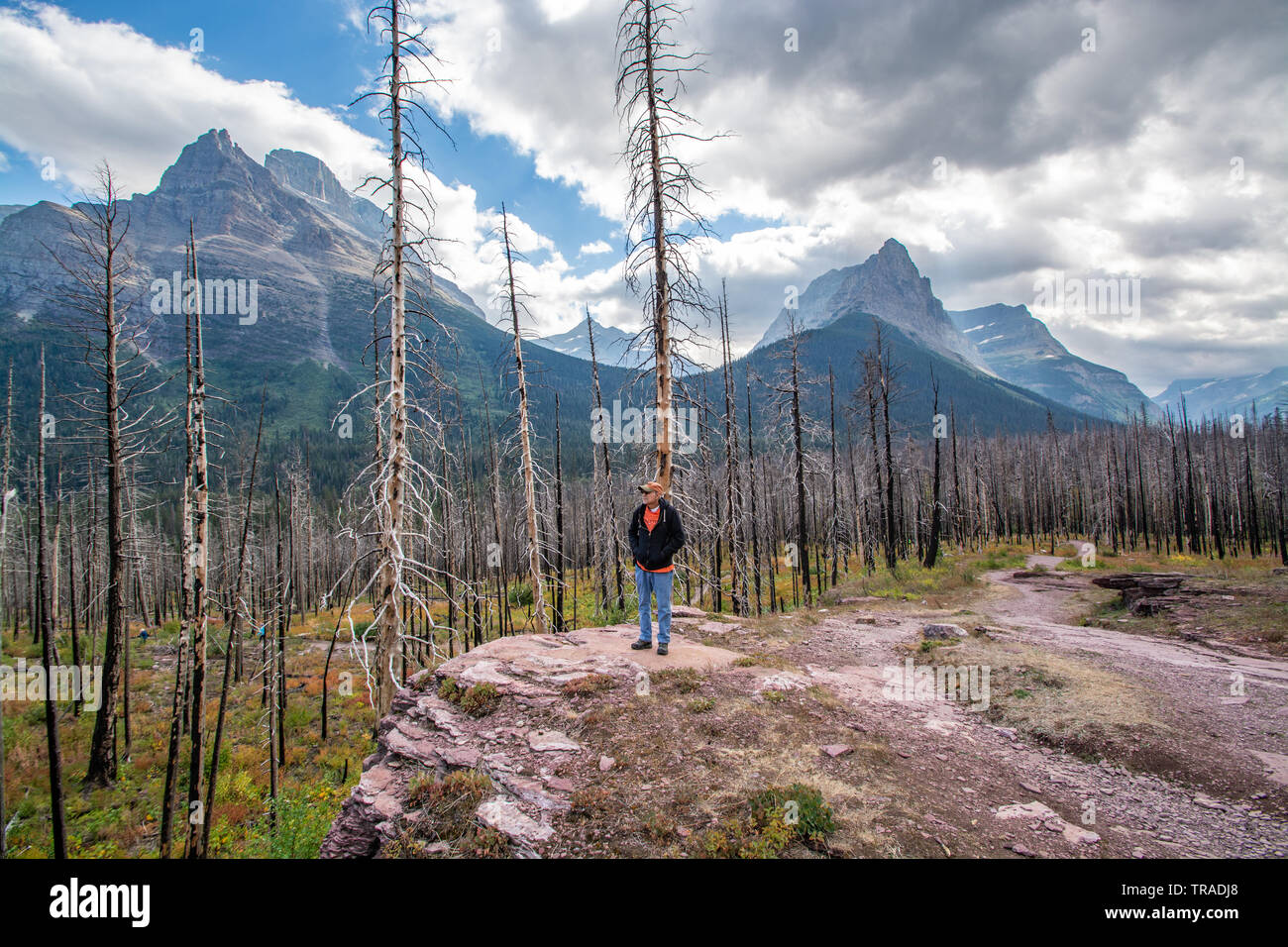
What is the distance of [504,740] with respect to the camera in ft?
18.4

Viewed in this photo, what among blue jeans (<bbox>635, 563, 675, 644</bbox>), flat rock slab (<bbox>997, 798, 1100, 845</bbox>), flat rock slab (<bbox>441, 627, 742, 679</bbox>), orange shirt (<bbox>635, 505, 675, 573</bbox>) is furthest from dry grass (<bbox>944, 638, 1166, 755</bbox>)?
orange shirt (<bbox>635, 505, 675, 573</bbox>)

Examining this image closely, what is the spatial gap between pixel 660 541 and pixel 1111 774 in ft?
20.2

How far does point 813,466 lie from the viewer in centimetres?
2173

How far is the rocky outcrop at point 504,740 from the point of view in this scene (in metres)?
4.52

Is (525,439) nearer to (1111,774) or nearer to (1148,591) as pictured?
(1111,774)

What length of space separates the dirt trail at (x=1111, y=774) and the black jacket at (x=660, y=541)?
3.35 m

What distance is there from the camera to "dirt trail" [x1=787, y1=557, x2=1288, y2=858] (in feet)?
13.9

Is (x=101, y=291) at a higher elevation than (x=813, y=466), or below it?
higher

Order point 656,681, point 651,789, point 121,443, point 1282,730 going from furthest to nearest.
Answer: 1. point 121,443
2. point 656,681
3. point 1282,730
4. point 651,789

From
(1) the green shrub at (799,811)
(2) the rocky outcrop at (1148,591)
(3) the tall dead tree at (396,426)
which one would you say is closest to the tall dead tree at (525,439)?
(3) the tall dead tree at (396,426)

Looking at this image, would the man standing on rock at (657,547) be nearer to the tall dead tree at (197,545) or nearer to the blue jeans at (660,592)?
the blue jeans at (660,592)
